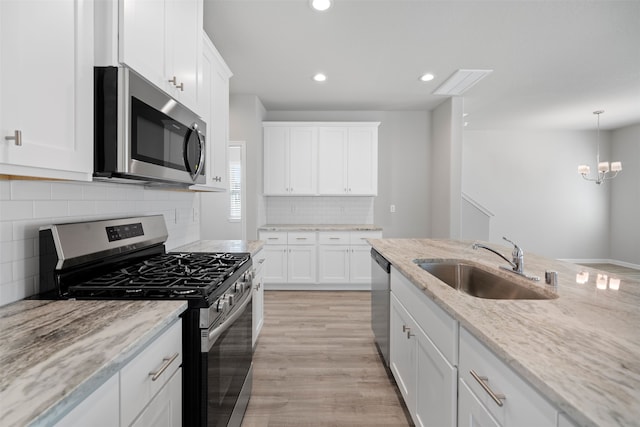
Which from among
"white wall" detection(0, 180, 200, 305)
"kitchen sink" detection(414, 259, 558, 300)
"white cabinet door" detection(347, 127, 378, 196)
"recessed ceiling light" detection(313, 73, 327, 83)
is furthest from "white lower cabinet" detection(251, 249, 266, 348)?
"white cabinet door" detection(347, 127, 378, 196)

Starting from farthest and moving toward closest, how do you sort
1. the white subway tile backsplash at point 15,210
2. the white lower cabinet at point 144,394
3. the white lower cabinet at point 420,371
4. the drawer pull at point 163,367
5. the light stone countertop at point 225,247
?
the light stone countertop at point 225,247
the white lower cabinet at point 420,371
the white subway tile backsplash at point 15,210
the drawer pull at point 163,367
the white lower cabinet at point 144,394

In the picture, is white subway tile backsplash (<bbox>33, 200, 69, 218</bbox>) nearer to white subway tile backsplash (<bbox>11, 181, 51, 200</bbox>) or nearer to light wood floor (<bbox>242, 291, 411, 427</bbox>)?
white subway tile backsplash (<bbox>11, 181, 51, 200</bbox>)

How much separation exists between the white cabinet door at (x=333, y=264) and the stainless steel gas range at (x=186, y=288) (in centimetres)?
276

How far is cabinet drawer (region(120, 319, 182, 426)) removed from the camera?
82 centimetres

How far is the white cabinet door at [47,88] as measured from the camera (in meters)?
0.84

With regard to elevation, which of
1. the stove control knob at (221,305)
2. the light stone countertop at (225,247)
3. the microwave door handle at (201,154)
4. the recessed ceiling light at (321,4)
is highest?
the recessed ceiling light at (321,4)

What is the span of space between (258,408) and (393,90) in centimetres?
395

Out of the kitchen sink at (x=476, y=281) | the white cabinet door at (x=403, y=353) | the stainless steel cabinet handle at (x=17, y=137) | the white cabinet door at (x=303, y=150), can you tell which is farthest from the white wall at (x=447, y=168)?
the stainless steel cabinet handle at (x=17, y=137)

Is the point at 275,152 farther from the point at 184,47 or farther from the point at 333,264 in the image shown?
the point at 184,47

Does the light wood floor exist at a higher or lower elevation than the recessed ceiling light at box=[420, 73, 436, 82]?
lower

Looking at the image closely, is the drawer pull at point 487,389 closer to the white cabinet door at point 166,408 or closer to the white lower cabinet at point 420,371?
the white lower cabinet at point 420,371

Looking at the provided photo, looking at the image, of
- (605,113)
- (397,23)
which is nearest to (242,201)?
(397,23)

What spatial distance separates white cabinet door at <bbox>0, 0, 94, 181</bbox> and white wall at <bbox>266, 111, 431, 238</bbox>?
14.2ft

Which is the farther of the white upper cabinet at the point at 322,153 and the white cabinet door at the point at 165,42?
the white upper cabinet at the point at 322,153
